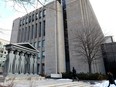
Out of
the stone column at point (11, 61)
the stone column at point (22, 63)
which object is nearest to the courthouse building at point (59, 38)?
the stone column at point (22, 63)

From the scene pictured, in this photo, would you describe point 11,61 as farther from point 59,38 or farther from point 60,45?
point 59,38

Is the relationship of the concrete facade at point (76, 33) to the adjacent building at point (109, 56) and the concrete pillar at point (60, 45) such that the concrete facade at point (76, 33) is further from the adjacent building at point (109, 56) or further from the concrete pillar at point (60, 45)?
the concrete pillar at point (60, 45)

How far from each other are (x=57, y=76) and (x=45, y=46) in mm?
10002

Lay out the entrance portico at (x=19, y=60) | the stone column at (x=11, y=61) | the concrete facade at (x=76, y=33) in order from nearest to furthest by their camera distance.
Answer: the stone column at (x=11, y=61), the entrance portico at (x=19, y=60), the concrete facade at (x=76, y=33)

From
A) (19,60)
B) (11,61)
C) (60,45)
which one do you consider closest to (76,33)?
(60,45)

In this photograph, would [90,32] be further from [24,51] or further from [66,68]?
[24,51]

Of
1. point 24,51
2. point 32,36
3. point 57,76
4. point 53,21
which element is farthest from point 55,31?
point 24,51

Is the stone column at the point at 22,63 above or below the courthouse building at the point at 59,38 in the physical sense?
below

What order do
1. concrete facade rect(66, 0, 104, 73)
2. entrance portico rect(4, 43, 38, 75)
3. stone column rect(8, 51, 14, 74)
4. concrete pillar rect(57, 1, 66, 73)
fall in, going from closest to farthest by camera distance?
stone column rect(8, 51, 14, 74), entrance portico rect(4, 43, 38, 75), concrete facade rect(66, 0, 104, 73), concrete pillar rect(57, 1, 66, 73)

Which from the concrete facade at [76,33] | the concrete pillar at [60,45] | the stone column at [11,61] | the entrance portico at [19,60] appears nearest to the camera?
the stone column at [11,61]

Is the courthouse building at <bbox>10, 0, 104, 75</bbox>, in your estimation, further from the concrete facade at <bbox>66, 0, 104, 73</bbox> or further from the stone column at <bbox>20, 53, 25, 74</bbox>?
the stone column at <bbox>20, 53, 25, 74</bbox>

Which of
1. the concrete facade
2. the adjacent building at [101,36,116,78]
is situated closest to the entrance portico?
the concrete facade

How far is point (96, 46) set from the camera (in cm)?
2347

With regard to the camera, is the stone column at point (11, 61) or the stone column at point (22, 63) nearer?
the stone column at point (11, 61)
